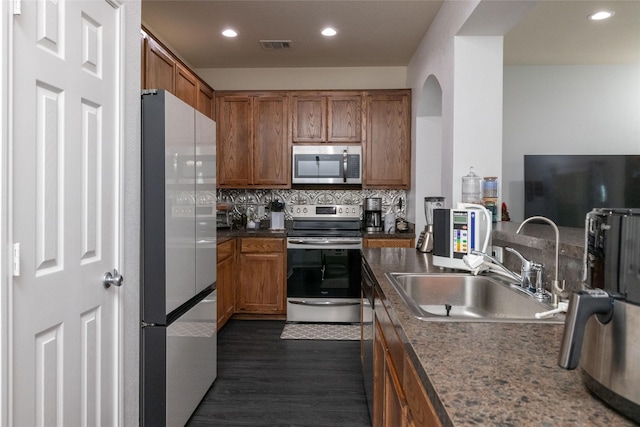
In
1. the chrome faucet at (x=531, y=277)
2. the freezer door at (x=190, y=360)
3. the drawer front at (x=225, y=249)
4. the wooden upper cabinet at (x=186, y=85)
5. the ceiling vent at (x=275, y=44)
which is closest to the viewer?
the chrome faucet at (x=531, y=277)

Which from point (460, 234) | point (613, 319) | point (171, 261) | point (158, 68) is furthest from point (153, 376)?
point (158, 68)

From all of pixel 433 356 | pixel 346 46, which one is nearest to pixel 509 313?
pixel 433 356

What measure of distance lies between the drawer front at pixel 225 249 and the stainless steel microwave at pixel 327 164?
3.27ft

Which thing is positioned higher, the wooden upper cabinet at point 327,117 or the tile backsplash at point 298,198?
the wooden upper cabinet at point 327,117

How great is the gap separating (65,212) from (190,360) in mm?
1168

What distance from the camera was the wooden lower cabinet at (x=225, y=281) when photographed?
11.9 feet

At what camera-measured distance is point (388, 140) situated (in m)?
4.43

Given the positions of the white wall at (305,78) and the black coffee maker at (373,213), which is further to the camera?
the white wall at (305,78)

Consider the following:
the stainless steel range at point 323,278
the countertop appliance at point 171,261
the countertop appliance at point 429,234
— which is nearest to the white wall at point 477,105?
the countertop appliance at point 429,234

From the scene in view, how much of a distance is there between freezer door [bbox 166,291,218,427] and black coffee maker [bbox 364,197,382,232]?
2.25 meters

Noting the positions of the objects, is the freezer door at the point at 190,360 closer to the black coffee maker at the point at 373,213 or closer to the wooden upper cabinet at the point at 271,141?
the wooden upper cabinet at the point at 271,141

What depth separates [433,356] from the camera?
0.90 meters

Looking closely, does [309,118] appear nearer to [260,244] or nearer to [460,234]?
[260,244]

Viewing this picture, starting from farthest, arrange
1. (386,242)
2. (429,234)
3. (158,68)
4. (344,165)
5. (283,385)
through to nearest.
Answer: (344,165) → (386,242) → (158,68) → (283,385) → (429,234)
